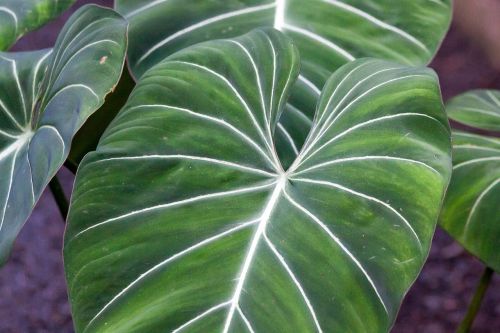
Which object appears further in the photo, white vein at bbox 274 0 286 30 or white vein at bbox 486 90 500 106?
white vein at bbox 486 90 500 106

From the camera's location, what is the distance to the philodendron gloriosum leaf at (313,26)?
1.07 metres

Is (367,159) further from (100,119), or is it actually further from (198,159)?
(100,119)

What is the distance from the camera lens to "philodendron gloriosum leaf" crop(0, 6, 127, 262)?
76 cm

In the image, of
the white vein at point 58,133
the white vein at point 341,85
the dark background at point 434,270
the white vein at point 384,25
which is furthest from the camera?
the dark background at point 434,270

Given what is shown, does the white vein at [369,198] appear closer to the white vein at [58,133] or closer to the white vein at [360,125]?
the white vein at [360,125]

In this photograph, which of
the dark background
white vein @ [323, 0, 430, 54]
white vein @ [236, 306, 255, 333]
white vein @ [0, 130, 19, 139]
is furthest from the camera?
the dark background

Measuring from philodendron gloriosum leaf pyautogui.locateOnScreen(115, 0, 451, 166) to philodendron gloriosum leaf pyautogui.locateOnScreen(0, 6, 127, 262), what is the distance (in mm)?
139

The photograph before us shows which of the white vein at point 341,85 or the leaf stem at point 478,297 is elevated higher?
the white vein at point 341,85

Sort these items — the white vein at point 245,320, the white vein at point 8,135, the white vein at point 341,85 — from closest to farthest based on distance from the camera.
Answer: the white vein at point 245,320 → the white vein at point 341,85 → the white vein at point 8,135

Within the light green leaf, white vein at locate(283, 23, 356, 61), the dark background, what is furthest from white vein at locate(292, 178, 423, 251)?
Result: the dark background

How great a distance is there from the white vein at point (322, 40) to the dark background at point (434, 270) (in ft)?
3.41

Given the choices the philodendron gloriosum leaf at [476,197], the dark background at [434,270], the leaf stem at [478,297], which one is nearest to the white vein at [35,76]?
the philodendron gloriosum leaf at [476,197]

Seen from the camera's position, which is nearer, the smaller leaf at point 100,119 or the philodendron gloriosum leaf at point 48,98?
the philodendron gloriosum leaf at point 48,98

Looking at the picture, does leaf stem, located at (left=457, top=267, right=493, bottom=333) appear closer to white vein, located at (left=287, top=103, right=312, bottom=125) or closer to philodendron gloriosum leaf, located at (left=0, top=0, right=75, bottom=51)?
white vein, located at (left=287, top=103, right=312, bottom=125)
